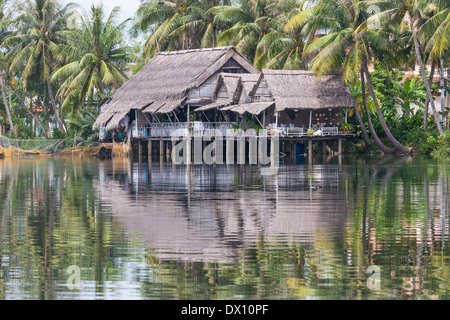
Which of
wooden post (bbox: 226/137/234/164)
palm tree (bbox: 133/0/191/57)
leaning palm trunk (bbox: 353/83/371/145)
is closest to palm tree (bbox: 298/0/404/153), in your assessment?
leaning palm trunk (bbox: 353/83/371/145)

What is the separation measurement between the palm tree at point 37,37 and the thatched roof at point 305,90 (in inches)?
694

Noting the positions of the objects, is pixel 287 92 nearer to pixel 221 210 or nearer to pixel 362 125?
pixel 362 125

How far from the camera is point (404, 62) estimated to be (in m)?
43.0

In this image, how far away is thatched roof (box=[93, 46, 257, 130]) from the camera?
4881 cm

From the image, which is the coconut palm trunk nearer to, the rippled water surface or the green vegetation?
the green vegetation

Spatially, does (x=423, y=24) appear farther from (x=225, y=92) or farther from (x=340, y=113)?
(x=225, y=92)

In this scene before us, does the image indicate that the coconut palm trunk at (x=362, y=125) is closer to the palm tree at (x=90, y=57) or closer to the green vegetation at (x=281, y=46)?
the green vegetation at (x=281, y=46)

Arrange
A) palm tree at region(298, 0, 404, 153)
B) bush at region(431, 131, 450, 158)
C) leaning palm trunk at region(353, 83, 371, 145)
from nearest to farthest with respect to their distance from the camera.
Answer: palm tree at region(298, 0, 404, 153)
bush at region(431, 131, 450, 158)
leaning palm trunk at region(353, 83, 371, 145)

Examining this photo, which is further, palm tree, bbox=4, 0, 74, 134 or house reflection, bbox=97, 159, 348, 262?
palm tree, bbox=4, 0, 74, 134

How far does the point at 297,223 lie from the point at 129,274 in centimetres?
544

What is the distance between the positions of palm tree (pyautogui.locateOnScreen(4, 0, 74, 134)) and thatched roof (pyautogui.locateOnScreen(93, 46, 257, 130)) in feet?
20.3

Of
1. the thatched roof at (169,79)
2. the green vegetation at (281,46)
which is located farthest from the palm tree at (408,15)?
the thatched roof at (169,79)
